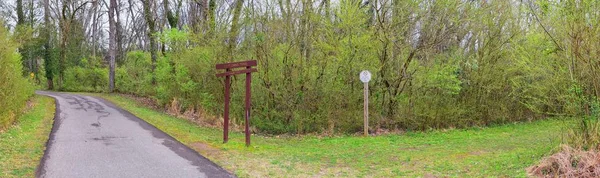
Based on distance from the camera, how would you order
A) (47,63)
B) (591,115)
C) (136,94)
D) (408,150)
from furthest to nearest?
(47,63) → (136,94) → (408,150) → (591,115)

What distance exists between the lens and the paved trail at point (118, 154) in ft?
22.0

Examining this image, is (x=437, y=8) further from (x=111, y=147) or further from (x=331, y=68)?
(x=111, y=147)

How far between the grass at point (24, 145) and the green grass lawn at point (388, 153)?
9.70 ft

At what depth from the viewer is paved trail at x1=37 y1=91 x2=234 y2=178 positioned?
22.0 feet

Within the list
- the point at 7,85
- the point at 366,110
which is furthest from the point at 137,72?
the point at 366,110

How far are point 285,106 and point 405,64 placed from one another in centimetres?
389

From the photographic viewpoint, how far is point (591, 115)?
627 centimetres

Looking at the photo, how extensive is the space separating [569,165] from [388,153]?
382cm

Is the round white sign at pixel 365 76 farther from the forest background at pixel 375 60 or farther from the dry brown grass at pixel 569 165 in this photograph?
the dry brown grass at pixel 569 165

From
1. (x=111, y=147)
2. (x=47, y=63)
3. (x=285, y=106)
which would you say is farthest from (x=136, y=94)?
(x=111, y=147)

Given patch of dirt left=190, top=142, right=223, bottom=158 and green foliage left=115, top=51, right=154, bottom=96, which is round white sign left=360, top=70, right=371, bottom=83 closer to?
patch of dirt left=190, top=142, right=223, bottom=158

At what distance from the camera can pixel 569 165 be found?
18.6 ft

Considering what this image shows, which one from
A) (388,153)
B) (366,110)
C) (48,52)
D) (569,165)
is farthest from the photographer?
(48,52)

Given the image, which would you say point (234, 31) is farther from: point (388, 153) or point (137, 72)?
point (137, 72)
